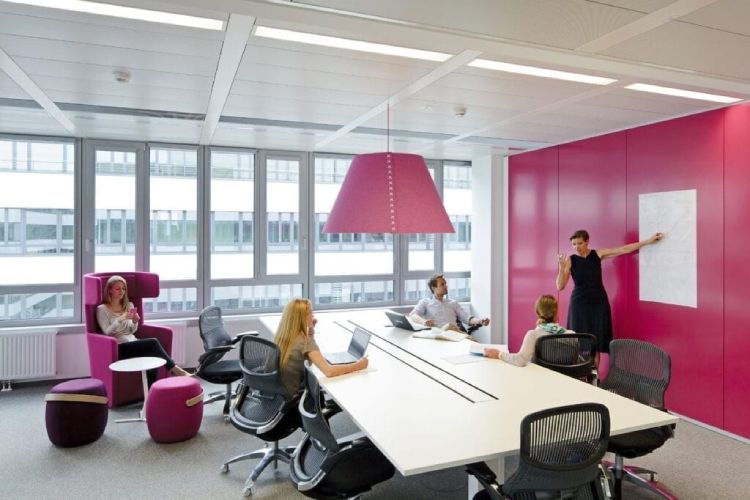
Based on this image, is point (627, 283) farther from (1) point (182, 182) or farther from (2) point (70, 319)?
(2) point (70, 319)

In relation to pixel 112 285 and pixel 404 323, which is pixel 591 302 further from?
pixel 112 285

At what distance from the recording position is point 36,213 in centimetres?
595

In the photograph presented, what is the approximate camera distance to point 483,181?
24.0 ft

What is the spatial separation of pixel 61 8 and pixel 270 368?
2.26 meters

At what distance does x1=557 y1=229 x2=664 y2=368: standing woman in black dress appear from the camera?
506 centimetres

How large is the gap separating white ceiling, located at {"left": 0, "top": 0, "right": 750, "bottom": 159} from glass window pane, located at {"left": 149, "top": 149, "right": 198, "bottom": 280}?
0.87 metres

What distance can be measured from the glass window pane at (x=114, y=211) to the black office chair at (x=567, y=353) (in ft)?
16.3

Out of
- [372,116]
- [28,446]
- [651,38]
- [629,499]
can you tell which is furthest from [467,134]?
[28,446]

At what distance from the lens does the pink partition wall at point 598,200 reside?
5.28 m

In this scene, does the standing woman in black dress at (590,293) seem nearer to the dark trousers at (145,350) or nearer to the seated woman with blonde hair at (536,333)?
the seated woman with blonde hair at (536,333)

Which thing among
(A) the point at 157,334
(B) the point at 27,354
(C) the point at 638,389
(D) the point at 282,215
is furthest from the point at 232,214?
(C) the point at 638,389

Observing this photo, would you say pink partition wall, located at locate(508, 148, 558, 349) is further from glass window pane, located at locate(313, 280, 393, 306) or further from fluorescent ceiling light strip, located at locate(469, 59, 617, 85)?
fluorescent ceiling light strip, located at locate(469, 59, 617, 85)

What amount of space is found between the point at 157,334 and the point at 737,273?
5.50m

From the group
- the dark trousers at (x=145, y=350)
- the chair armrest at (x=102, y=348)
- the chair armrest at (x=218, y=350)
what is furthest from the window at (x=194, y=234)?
the chair armrest at (x=218, y=350)
